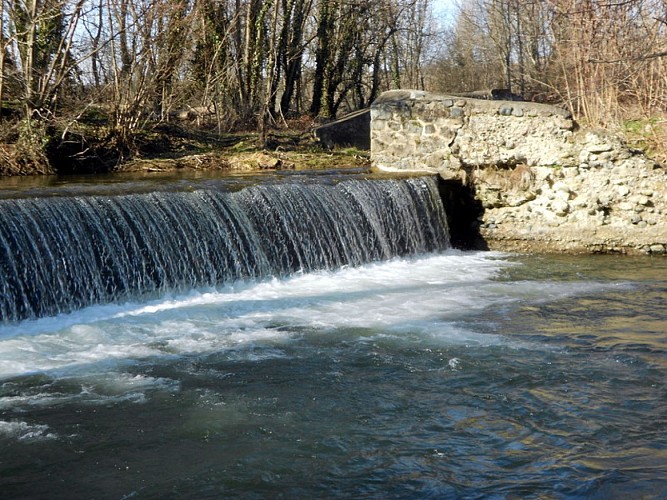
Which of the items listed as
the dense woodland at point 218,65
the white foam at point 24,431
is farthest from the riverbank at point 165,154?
the white foam at point 24,431

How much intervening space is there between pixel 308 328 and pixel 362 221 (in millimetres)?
3394

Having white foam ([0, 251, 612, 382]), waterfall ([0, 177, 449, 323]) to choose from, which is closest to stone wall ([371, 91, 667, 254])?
waterfall ([0, 177, 449, 323])

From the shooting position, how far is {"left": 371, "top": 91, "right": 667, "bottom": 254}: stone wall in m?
10.4

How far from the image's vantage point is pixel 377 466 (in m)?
4.26

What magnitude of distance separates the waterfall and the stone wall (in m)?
0.79

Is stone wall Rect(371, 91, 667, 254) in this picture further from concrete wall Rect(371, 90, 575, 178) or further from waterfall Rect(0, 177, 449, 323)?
waterfall Rect(0, 177, 449, 323)

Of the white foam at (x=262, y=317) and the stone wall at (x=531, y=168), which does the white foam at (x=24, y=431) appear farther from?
the stone wall at (x=531, y=168)

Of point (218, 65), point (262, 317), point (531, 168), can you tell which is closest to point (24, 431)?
point (262, 317)

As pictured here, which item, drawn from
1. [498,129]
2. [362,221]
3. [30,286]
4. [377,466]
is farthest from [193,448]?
[498,129]

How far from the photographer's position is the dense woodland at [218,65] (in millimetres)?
12094

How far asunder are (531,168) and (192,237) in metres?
4.91

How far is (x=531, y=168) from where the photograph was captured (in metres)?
11.0

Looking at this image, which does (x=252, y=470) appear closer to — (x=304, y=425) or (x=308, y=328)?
(x=304, y=425)

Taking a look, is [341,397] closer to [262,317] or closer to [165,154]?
[262,317]
